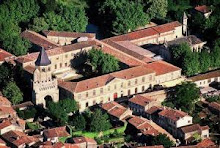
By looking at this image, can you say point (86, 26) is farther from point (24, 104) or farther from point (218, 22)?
point (24, 104)

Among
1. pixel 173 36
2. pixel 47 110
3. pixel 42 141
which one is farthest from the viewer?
pixel 173 36

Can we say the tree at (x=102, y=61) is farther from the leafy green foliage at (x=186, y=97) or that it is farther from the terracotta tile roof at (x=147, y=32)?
the leafy green foliage at (x=186, y=97)

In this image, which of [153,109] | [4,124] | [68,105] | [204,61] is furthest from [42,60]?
[204,61]

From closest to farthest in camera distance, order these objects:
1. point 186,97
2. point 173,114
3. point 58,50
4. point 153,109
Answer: point 173,114 → point 153,109 → point 186,97 → point 58,50

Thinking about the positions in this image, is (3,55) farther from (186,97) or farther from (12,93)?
(186,97)

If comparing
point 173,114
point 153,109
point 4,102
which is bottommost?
point 153,109

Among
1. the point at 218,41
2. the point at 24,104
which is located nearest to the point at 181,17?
the point at 218,41

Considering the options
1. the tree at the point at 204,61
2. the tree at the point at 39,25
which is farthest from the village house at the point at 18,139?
the tree at the point at 39,25
